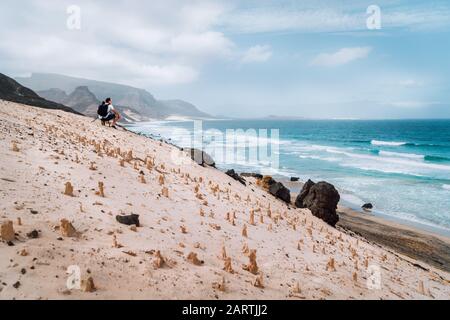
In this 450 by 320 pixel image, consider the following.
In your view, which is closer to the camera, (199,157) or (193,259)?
(193,259)

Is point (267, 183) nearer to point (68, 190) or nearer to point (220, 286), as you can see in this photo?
point (68, 190)

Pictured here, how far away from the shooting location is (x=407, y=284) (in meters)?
8.92

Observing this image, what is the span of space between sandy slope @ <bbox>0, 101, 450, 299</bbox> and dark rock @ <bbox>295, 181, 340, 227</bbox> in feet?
11.6

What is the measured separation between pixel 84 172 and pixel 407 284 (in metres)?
10.0

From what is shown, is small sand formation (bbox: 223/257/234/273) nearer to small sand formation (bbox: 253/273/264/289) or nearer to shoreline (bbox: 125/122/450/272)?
small sand formation (bbox: 253/273/264/289)

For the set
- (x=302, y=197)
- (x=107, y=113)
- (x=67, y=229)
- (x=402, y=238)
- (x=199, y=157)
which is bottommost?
(x=402, y=238)

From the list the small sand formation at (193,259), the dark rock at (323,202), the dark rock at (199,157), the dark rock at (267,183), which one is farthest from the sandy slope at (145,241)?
the dark rock at (267,183)

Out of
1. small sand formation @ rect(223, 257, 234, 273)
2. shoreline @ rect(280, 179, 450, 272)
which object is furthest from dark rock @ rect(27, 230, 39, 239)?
shoreline @ rect(280, 179, 450, 272)

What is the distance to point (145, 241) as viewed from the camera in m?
6.46

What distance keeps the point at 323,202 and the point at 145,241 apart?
1234 cm

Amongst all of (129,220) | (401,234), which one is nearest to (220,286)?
(129,220)
